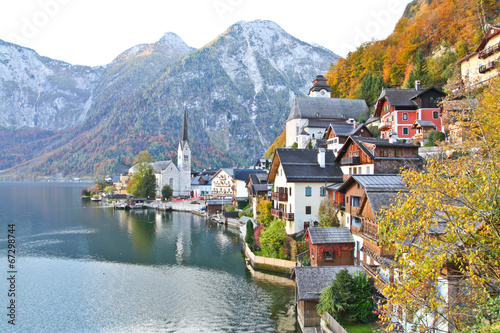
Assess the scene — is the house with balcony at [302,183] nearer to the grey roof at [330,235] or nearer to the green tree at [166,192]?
the grey roof at [330,235]

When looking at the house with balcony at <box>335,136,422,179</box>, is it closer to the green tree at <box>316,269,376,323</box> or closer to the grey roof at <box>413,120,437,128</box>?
the green tree at <box>316,269,376,323</box>

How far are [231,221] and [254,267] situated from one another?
1143 inches

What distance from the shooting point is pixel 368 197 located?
20.8 metres

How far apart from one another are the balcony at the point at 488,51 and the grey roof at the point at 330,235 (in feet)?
82.5

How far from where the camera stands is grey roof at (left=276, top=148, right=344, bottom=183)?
3325cm

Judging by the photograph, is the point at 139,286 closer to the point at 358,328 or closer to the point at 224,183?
the point at 358,328

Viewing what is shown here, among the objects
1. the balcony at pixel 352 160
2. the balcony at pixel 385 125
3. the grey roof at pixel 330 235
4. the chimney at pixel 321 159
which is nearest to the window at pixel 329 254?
the grey roof at pixel 330 235

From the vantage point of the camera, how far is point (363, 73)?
80.8m

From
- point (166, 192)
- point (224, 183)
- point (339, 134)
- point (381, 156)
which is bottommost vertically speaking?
point (166, 192)

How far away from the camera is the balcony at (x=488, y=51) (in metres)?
34.3

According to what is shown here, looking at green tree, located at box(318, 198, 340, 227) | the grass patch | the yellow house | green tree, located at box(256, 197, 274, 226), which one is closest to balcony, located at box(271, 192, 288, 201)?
green tree, located at box(256, 197, 274, 226)

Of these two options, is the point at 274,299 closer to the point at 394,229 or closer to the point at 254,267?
the point at 254,267

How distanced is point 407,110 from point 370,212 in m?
30.5

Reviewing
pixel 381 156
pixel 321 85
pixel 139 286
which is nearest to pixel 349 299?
pixel 381 156
